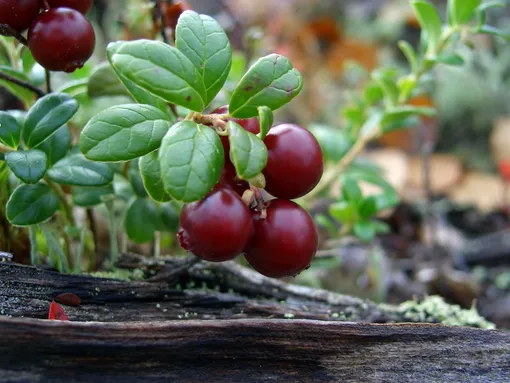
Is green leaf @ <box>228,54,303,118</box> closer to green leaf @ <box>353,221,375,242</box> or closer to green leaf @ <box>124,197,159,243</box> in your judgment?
green leaf @ <box>124,197,159,243</box>

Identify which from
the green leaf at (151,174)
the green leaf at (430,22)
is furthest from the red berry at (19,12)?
the green leaf at (430,22)

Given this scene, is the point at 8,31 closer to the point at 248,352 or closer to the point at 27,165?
the point at 27,165

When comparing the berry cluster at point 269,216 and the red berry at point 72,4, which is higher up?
the red berry at point 72,4

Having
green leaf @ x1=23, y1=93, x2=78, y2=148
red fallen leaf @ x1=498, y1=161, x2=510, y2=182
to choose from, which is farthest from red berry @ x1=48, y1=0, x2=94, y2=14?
red fallen leaf @ x1=498, y1=161, x2=510, y2=182

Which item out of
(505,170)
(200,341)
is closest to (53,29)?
(200,341)

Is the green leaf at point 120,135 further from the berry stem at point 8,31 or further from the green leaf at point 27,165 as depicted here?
the berry stem at point 8,31
